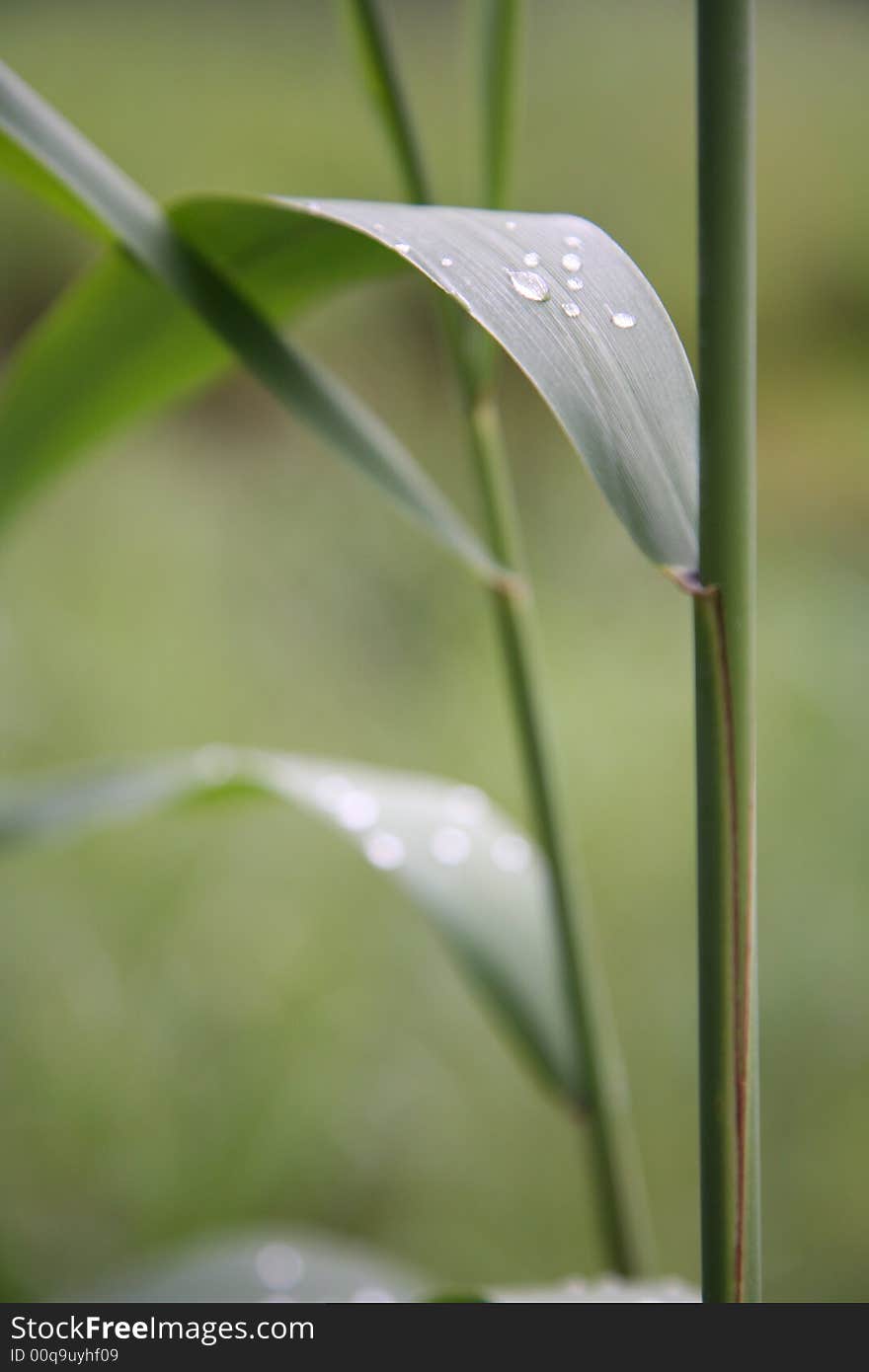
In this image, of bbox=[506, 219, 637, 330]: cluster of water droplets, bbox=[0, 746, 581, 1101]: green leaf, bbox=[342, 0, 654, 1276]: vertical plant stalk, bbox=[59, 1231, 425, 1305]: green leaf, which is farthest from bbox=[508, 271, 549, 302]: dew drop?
bbox=[59, 1231, 425, 1305]: green leaf

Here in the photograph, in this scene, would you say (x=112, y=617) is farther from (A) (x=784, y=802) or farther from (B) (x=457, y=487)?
(A) (x=784, y=802)

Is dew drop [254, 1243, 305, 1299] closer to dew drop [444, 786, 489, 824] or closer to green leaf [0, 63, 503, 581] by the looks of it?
dew drop [444, 786, 489, 824]

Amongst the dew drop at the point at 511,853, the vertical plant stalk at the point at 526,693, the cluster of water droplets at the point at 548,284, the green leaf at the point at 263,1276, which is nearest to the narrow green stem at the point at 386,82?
the vertical plant stalk at the point at 526,693

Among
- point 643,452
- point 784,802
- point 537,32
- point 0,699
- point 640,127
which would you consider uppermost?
point 537,32

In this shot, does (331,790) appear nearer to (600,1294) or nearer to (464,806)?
(464,806)

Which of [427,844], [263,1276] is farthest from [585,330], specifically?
[263,1276]

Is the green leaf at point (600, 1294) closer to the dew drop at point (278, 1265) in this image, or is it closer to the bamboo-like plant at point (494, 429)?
the bamboo-like plant at point (494, 429)

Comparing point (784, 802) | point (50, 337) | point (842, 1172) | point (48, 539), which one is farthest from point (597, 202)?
point (50, 337)
